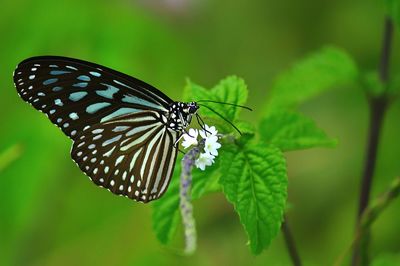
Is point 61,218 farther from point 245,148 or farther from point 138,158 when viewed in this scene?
point 245,148

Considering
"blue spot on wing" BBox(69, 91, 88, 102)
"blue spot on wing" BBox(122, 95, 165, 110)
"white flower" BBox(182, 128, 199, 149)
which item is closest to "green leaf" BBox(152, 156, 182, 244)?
"white flower" BBox(182, 128, 199, 149)

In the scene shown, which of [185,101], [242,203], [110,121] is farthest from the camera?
[110,121]

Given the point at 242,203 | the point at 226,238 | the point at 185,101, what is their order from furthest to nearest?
the point at 226,238
the point at 185,101
the point at 242,203

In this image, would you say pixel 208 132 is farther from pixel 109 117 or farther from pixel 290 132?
pixel 109 117

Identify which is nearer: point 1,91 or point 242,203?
point 242,203

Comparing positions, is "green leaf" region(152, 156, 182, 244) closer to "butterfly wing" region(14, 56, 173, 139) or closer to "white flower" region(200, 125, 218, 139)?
"white flower" region(200, 125, 218, 139)

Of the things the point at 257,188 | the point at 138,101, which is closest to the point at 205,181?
the point at 257,188

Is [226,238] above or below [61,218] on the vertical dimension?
below

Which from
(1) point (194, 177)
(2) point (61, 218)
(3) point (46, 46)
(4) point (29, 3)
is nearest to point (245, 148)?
(1) point (194, 177)
